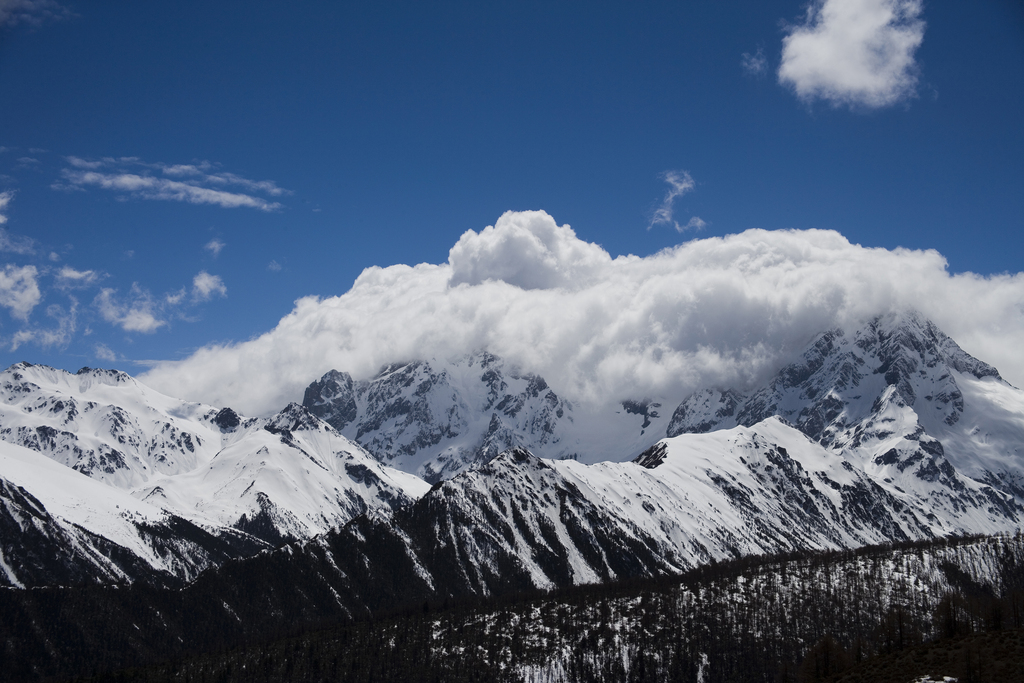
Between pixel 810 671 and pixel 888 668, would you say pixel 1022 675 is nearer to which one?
pixel 888 668

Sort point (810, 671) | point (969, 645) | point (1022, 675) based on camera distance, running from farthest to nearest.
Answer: point (810, 671), point (969, 645), point (1022, 675)

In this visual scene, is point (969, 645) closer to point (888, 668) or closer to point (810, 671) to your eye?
point (888, 668)

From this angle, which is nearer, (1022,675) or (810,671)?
(1022,675)

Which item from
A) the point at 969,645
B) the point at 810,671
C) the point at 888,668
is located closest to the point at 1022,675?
the point at 969,645

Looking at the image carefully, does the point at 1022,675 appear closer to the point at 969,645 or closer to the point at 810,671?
the point at 969,645

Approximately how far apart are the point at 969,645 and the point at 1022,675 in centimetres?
856

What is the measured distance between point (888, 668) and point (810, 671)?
5177 cm

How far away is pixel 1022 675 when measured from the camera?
395ft

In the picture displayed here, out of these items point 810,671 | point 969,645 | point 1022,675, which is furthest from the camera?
point 810,671

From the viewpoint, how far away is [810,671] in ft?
585

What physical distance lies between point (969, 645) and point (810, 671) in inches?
2150

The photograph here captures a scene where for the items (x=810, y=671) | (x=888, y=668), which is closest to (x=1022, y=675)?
(x=888, y=668)

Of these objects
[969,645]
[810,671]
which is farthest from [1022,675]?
[810,671]

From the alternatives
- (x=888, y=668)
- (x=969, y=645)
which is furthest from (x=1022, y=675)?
(x=888, y=668)
